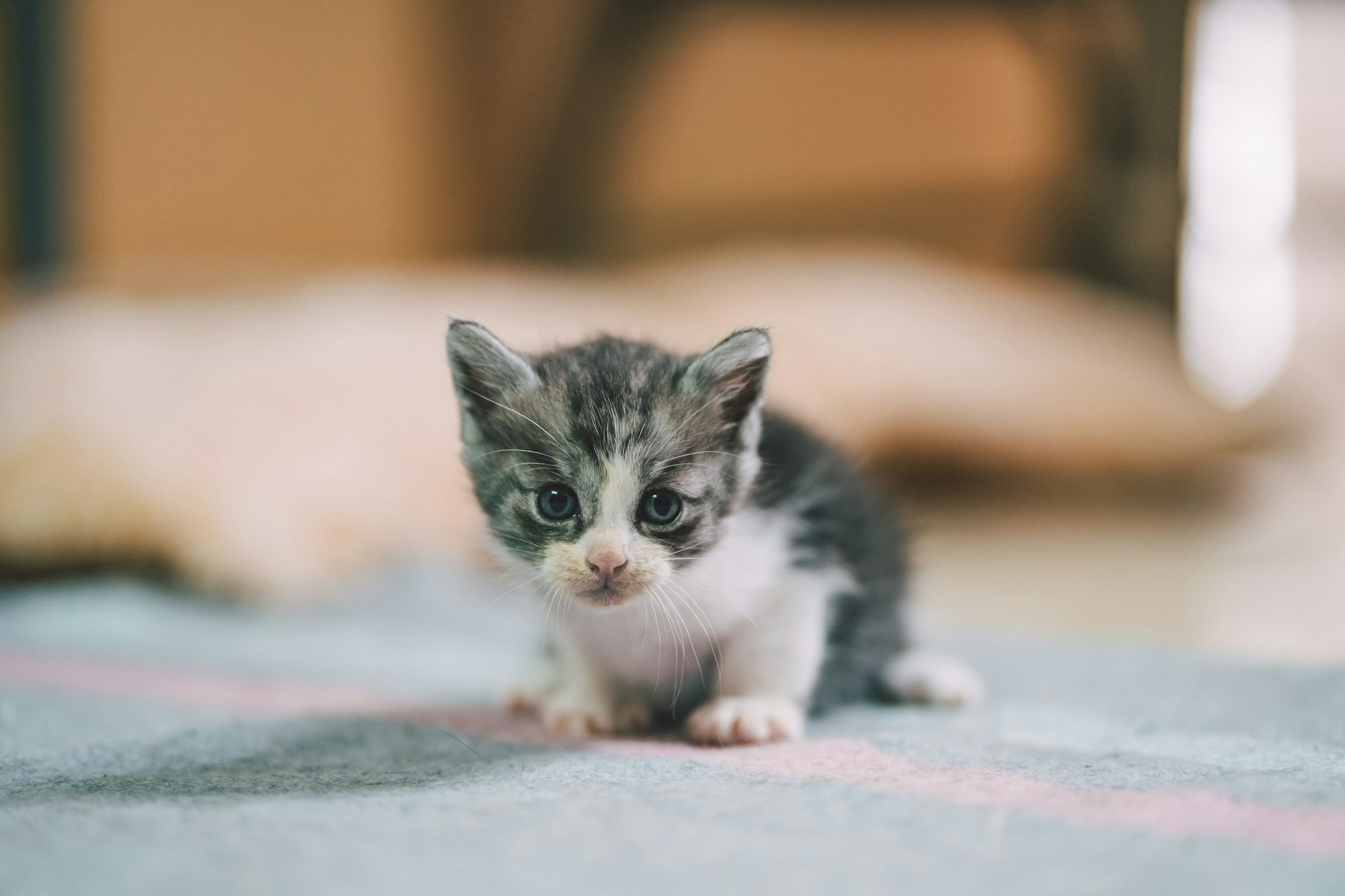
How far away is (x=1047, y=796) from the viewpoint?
2.37 feet

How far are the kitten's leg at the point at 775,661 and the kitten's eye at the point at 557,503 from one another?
201 millimetres

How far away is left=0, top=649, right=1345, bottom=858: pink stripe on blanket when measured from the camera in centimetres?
64

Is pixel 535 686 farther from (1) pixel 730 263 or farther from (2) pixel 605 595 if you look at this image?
(1) pixel 730 263

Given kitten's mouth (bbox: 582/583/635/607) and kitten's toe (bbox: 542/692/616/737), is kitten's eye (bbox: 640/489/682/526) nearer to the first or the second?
kitten's mouth (bbox: 582/583/635/607)

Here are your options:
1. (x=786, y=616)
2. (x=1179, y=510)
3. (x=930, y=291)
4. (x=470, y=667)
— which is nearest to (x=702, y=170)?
(x=930, y=291)

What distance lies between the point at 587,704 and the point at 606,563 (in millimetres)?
210

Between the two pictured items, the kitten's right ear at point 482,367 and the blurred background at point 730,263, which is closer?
the kitten's right ear at point 482,367

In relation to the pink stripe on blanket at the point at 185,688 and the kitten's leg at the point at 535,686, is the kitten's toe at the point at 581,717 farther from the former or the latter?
the pink stripe on blanket at the point at 185,688

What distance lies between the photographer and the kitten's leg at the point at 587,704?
3.25 ft

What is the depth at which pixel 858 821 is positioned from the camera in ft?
2.19

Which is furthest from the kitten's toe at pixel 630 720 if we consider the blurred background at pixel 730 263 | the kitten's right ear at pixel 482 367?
the blurred background at pixel 730 263

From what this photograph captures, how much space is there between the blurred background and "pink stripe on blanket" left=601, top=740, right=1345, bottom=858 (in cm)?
57

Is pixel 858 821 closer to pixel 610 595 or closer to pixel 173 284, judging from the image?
pixel 610 595

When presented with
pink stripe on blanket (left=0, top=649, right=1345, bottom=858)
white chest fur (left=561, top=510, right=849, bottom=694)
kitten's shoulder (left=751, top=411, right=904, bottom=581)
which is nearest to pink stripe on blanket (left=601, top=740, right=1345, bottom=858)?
pink stripe on blanket (left=0, top=649, right=1345, bottom=858)
